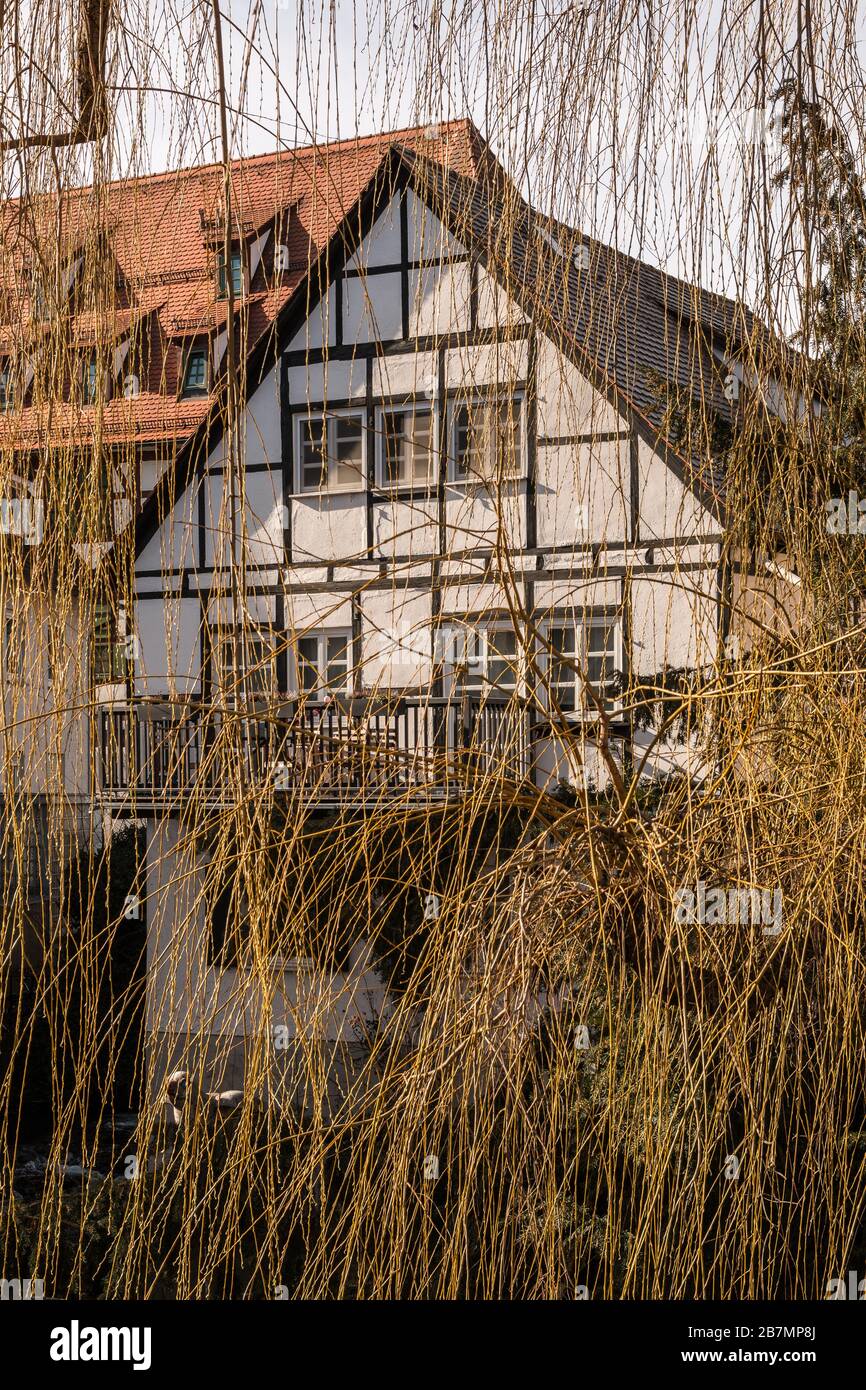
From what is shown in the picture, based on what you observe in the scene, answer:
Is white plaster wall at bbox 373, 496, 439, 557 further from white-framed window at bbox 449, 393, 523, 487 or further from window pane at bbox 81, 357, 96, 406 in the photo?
window pane at bbox 81, 357, 96, 406

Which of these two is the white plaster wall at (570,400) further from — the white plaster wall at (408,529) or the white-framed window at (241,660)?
the white-framed window at (241,660)

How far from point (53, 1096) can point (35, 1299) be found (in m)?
0.15

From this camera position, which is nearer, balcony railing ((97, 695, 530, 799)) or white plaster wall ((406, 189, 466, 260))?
balcony railing ((97, 695, 530, 799))

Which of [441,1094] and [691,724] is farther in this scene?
[691,724]

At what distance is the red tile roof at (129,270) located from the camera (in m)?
1.10

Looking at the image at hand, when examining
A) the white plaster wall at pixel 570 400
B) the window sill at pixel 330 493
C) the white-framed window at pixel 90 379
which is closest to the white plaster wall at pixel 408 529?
the window sill at pixel 330 493

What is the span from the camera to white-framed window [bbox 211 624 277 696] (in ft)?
3.44

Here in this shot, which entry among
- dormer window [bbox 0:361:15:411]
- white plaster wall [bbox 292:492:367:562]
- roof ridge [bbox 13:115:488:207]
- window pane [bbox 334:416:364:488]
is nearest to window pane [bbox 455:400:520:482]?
roof ridge [bbox 13:115:488:207]

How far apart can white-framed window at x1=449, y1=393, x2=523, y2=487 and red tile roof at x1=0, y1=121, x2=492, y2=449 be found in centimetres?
19

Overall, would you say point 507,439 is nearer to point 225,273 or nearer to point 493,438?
point 493,438
